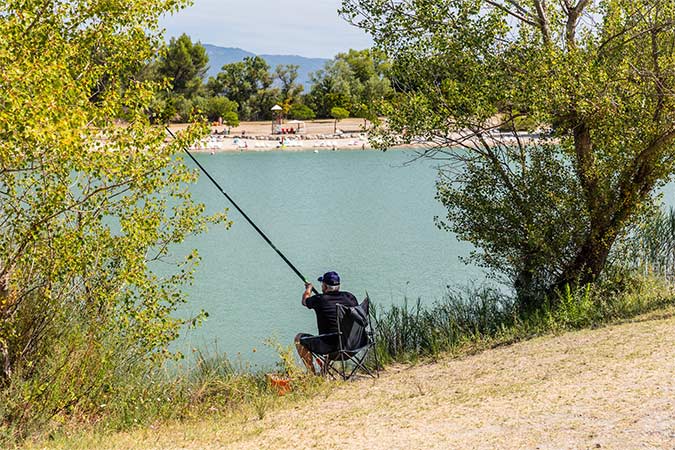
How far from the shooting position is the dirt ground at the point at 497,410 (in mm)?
4883

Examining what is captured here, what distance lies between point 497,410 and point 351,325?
2.08 m

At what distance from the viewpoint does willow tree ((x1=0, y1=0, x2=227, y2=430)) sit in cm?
640

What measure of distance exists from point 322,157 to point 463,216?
45906 mm

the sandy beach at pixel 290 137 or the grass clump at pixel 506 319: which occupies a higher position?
the sandy beach at pixel 290 137

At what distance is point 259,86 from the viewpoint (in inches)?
2958

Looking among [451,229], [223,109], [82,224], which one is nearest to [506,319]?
[451,229]

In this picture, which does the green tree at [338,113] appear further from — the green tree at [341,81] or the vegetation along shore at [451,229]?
the vegetation along shore at [451,229]

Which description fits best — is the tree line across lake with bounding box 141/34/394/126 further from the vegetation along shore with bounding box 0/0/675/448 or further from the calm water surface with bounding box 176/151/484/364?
the vegetation along shore with bounding box 0/0/675/448

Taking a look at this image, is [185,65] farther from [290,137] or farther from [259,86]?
[290,137]

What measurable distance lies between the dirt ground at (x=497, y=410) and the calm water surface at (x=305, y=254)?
431 centimetres

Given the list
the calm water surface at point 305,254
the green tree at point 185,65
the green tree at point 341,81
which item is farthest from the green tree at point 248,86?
the calm water surface at point 305,254

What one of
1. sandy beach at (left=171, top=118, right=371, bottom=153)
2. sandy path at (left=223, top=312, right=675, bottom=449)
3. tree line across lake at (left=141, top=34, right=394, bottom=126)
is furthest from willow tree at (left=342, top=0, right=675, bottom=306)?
tree line across lake at (left=141, top=34, right=394, bottom=126)

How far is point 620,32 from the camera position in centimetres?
1009

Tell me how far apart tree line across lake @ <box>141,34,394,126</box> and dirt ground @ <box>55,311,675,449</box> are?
57.6m
